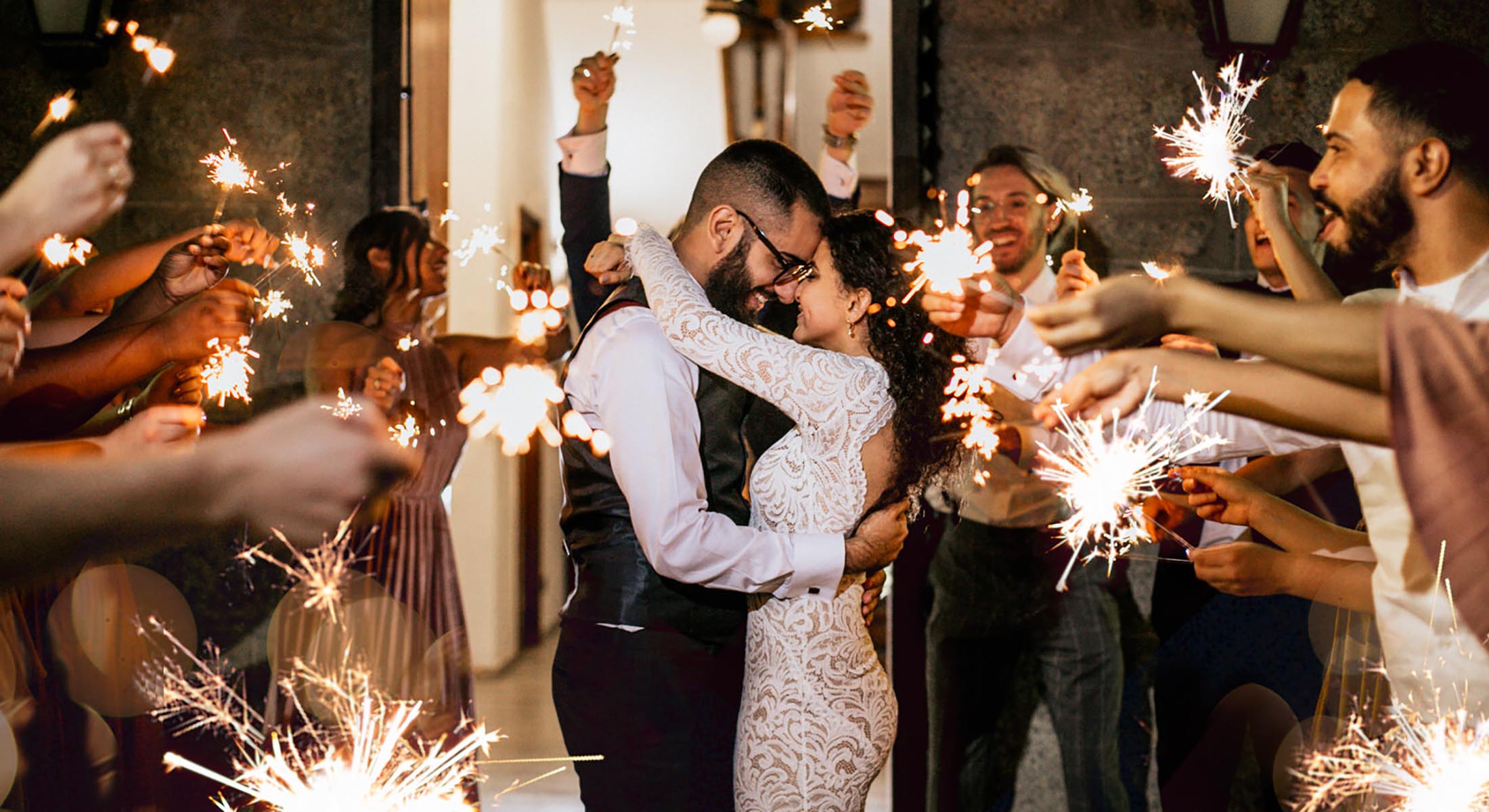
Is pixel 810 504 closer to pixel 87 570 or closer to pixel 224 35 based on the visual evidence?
pixel 87 570

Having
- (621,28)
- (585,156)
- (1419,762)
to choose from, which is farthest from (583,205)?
(1419,762)

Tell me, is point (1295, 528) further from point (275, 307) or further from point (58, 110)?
point (58, 110)

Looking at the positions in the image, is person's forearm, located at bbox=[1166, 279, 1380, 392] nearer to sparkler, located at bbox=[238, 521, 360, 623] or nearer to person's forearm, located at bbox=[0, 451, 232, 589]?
person's forearm, located at bbox=[0, 451, 232, 589]

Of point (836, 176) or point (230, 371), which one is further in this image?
point (230, 371)

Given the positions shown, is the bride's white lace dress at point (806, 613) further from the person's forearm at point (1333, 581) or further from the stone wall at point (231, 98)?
the stone wall at point (231, 98)

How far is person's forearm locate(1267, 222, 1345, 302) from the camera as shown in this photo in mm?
1885

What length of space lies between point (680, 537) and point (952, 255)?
3.42 feet

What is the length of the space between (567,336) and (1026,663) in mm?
1369

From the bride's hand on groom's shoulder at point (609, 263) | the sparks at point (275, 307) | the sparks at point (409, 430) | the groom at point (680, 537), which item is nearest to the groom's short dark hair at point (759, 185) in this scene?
the groom at point (680, 537)

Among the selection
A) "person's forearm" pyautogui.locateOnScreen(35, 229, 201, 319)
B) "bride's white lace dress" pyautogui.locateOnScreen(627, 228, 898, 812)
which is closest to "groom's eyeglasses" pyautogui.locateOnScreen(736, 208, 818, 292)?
"bride's white lace dress" pyautogui.locateOnScreen(627, 228, 898, 812)

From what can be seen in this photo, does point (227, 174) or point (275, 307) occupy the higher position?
point (227, 174)

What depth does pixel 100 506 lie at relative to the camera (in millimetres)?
980

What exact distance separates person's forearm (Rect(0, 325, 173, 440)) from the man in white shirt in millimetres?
1876

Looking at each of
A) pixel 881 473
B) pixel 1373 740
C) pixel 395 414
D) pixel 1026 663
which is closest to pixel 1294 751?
pixel 1373 740
